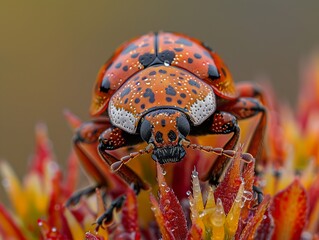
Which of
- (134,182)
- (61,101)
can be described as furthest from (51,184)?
(61,101)

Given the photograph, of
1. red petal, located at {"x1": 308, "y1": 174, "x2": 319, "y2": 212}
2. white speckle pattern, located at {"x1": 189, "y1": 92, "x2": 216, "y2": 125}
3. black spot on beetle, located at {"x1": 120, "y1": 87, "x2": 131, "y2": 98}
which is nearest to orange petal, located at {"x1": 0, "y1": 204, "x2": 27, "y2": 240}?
black spot on beetle, located at {"x1": 120, "y1": 87, "x2": 131, "y2": 98}

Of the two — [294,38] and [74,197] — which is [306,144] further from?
[294,38]

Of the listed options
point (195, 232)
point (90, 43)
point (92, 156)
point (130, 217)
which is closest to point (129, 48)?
point (92, 156)

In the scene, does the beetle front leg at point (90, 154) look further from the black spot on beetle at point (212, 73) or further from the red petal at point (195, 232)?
the red petal at point (195, 232)

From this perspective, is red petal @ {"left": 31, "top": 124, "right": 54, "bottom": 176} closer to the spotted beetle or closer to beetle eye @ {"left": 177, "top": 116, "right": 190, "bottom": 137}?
the spotted beetle

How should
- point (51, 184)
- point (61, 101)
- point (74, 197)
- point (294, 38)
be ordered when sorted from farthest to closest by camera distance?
point (294, 38)
point (61, 101)
point (51, 184)
point (74, 197)

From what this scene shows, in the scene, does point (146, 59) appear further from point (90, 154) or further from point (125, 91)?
point (90, 154)
